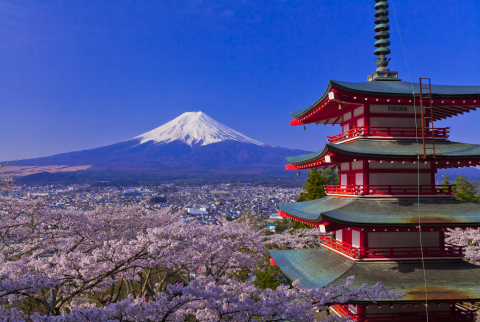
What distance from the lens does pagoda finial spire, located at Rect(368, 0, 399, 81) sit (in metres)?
10.9

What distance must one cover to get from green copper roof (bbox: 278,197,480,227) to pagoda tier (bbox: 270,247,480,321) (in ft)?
4.70

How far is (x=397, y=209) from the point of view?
871 centimetres

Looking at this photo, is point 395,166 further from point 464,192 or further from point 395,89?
point 464,192

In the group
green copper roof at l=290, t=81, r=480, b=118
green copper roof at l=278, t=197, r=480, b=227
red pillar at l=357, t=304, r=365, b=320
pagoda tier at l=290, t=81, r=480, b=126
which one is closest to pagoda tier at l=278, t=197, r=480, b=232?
green copper roof at l=278, t=197, r=480, b=227

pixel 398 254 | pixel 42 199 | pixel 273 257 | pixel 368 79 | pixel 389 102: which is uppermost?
pixel 368 79

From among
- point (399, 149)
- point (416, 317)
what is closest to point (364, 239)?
point (416, 317)

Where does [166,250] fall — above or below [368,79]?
below

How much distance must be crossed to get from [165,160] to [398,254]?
19088cm

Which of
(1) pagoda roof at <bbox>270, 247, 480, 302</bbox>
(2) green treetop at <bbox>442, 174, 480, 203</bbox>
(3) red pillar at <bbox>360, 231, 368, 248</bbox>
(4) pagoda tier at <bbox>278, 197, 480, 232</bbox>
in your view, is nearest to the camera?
(1) pagoda roof at <bbox>270, 247, 480, 302</bbox>

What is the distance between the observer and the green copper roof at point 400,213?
7953 mm

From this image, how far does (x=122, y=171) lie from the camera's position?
15738cm

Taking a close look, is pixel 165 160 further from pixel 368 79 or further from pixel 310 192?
pixel 368 79

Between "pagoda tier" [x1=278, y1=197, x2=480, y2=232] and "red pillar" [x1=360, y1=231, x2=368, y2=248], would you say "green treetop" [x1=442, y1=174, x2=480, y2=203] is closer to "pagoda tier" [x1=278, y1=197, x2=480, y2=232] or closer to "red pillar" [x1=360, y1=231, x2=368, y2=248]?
"pagoda tier" [x1=278, y1=197, x2=480, y2=232]

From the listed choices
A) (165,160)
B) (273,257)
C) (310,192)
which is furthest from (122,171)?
(273,257)
